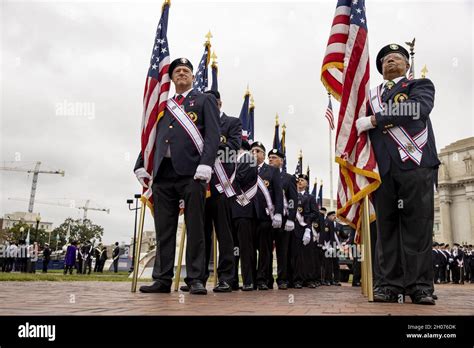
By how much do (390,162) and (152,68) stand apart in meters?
3.46

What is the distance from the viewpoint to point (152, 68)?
6.07m

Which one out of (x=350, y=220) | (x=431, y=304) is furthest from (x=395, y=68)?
(x=431, y=304)

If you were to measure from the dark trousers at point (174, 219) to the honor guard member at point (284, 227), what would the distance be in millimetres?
3361

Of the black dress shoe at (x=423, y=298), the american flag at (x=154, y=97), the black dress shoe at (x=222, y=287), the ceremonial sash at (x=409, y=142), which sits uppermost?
the american flag at (x=154, y=97)

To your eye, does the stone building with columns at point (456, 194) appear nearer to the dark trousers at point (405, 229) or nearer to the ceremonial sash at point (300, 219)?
the ceremonial sash at point (300, 219)

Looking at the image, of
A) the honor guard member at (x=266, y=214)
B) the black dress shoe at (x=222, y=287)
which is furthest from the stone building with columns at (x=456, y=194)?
the black dress shoe at (x=222, y=287)

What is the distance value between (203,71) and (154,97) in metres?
3.54

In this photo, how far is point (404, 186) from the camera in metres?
4.52

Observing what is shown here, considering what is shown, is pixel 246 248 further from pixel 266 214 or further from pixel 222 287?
pixel 222 287

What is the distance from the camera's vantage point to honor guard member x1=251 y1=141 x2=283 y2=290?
25.6 feet

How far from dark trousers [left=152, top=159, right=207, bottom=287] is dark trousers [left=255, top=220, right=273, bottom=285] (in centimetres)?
284

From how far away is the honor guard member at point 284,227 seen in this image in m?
8.50

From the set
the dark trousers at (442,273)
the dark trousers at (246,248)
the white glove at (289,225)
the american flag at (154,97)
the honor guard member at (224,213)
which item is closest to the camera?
the american flag at (154,97)

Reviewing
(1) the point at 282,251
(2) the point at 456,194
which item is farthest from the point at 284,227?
(2) the point at 456,194
